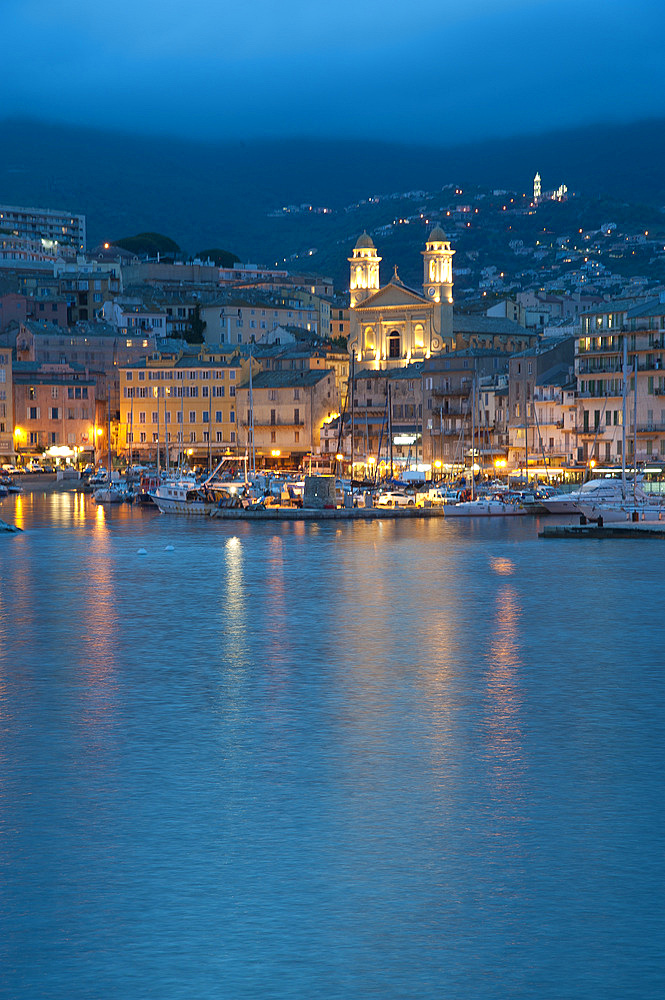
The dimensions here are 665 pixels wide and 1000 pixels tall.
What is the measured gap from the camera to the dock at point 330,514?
71062 mm

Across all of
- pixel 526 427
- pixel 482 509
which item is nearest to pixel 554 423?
pixel 526 427

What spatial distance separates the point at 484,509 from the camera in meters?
71.7

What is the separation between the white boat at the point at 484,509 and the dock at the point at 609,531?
14.0 meters

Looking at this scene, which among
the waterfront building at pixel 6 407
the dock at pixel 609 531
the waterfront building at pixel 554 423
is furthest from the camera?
the waterfront building at pixel 6 407

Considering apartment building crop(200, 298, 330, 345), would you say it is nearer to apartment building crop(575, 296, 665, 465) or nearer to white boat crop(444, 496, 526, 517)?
apartment building crop(575, 296, 665, 465)

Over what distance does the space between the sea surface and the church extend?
83877mm

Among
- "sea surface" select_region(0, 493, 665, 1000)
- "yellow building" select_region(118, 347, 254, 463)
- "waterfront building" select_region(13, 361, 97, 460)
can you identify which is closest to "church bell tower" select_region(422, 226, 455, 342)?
"yellow building" select_region(118, 347, 254, 463)

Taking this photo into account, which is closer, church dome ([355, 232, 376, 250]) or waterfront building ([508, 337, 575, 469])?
waterfront building ([508, 337, 575, 469])

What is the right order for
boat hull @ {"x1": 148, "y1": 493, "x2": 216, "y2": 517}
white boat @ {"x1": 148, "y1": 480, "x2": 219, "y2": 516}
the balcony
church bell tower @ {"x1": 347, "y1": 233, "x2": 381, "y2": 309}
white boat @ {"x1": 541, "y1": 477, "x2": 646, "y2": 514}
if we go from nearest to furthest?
white boat @ {"x1": 541, "y1": 477, "x2": 646, "y2": 514} → boat hull @ {"x1": 148, "y1": 493, "x2": 216, "y2": 517} → white boat @ {"x1": 148, "y1": 480, "x2": 219, "y2": 516} → the balcony → church bell tower @ {"x1": 347, "y1": 233, "x2": 381, "y2": 309}

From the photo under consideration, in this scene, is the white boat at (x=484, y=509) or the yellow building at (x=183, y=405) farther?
the yellow building at (x=183, y=405)

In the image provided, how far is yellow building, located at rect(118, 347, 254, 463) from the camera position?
11531 centimetres

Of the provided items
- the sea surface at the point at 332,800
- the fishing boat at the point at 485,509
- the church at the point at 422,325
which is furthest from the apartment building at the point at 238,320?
the sea surface at the point at 332,800

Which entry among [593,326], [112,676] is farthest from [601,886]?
[593,326]

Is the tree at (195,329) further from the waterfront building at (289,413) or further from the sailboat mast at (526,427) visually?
the sailboat mast at (526,427)
